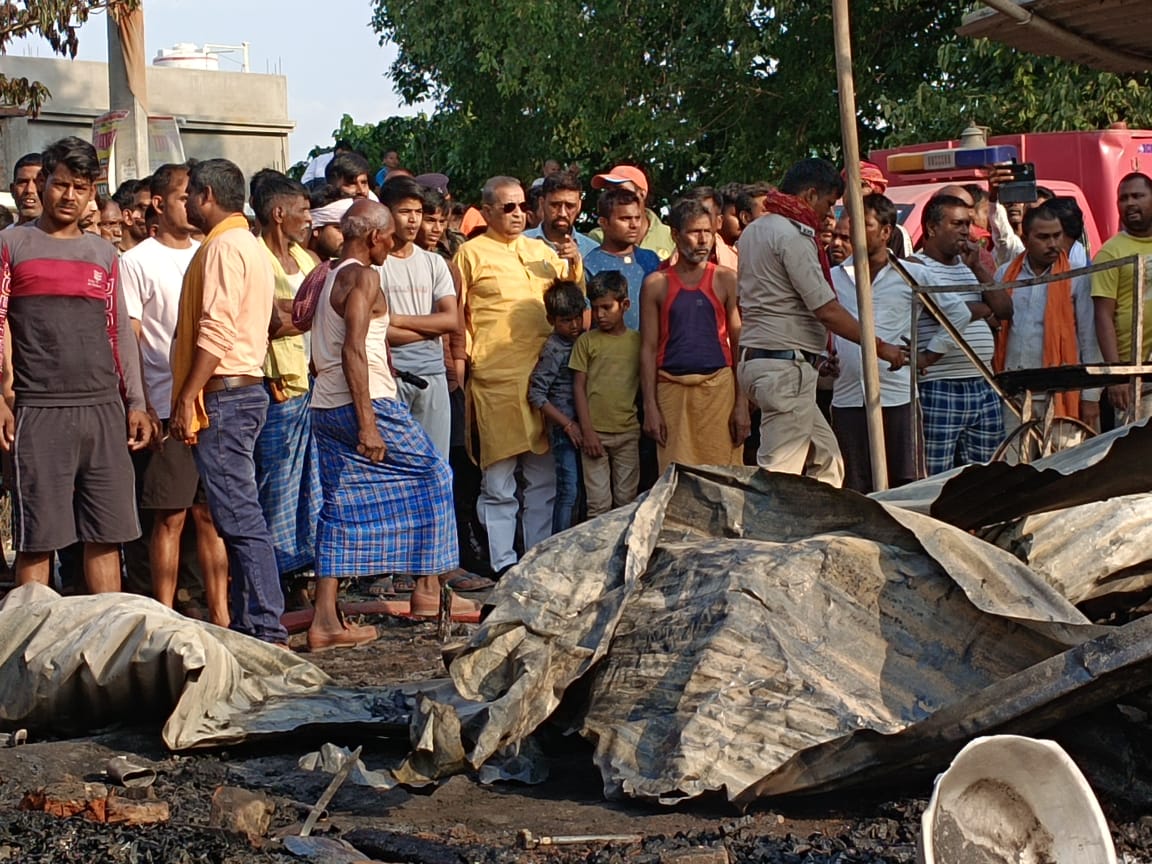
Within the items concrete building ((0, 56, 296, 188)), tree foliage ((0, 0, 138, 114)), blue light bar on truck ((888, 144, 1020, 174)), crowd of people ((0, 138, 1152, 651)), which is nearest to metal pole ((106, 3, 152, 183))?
tree foliage ((0, 0, 138, 114))

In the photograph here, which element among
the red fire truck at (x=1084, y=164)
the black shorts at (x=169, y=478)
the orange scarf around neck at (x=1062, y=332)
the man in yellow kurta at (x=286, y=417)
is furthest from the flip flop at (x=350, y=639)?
the red fire truck at (x=1084, y=164)

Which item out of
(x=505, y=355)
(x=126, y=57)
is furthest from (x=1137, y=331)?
(x=126, y=57)

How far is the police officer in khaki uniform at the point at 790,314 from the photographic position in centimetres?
728

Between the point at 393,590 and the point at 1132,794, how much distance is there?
16.4 feet

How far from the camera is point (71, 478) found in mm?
6320

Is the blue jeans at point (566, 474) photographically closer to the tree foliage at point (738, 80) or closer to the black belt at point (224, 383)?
the black belt at point (224, 383)

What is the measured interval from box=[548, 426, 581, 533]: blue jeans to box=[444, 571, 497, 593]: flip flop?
1.46ft

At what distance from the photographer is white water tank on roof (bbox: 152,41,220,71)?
30.1m

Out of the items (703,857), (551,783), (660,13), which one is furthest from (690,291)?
(660,13)

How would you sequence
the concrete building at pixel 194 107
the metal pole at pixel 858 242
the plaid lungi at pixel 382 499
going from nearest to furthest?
1. the metal pole at pixel 858 242
2. the plaid lungi at pixel 382 499
3. the concrete building at pixel 194 107

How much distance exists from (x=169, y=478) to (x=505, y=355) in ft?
Answer: 6.81

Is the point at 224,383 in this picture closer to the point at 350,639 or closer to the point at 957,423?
the point at 350,639

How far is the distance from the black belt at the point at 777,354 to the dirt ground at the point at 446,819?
2953mm

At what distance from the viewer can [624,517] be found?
5.09 metres
